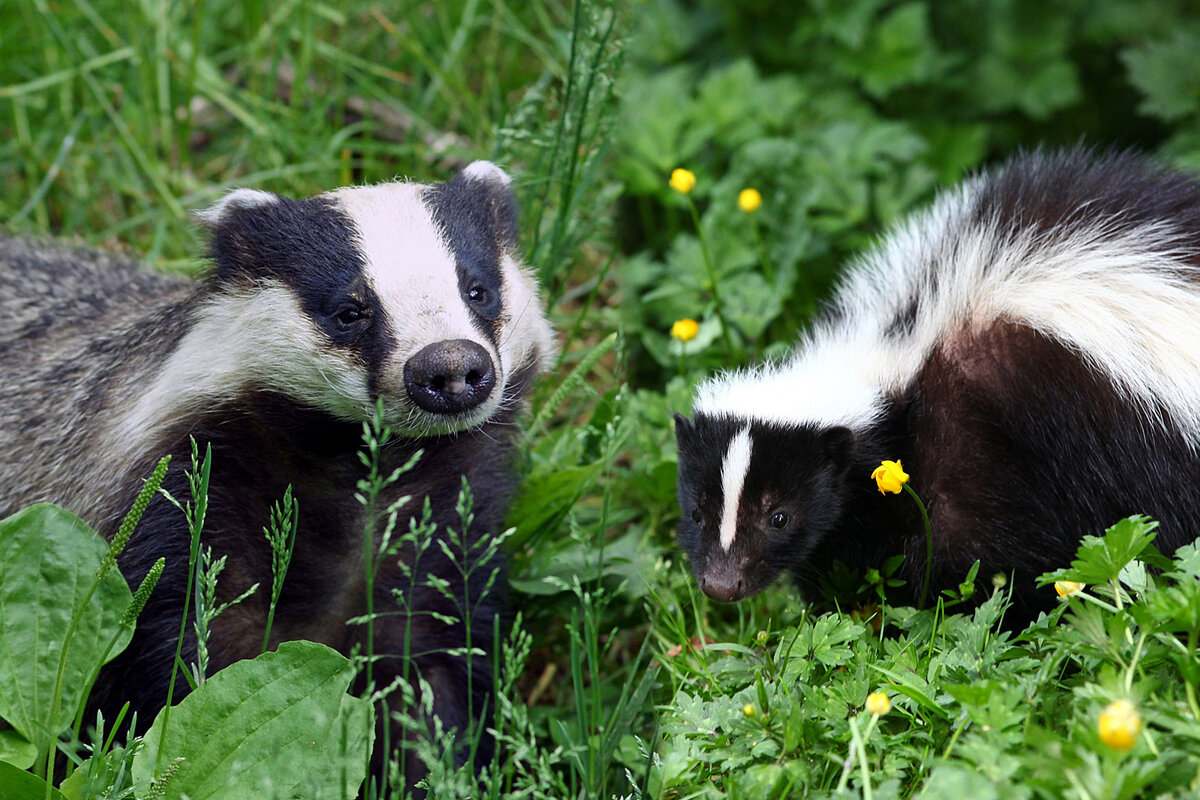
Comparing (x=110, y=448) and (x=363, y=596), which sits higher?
(x=110, y=448)

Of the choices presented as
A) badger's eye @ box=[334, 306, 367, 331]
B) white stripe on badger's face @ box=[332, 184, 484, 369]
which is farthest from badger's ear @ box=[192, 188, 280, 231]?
badger's eye @ box=[334, 306, 367, 331]

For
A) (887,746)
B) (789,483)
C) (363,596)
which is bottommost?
(363,596)

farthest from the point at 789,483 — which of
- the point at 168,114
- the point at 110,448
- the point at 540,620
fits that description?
the point at 168,114

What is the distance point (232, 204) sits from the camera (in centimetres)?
316

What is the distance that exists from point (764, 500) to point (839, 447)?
227mm

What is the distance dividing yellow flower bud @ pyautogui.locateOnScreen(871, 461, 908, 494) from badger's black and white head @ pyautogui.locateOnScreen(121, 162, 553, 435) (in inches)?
35.7

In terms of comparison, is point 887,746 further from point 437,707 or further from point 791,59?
point 791,59

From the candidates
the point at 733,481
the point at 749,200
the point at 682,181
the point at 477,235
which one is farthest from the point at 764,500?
the point at 749,200

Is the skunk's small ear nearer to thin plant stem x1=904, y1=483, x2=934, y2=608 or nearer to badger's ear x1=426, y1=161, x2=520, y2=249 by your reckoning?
thin plant stem x1=904, y1=483, x2=934, y2=608

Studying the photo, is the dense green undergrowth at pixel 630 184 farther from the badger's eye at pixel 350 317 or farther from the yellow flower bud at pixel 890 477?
the badger's eye at pixel 350 317

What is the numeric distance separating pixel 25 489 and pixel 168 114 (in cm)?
233

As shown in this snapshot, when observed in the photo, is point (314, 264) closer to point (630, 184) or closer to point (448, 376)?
point (448, 376)

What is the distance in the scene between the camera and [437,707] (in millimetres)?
3412

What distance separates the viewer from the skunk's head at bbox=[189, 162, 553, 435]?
→ 2902 millimetres
